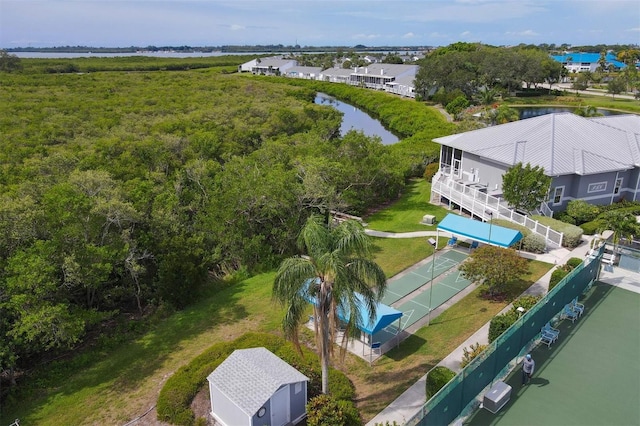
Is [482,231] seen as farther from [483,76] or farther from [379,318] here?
[483,76]

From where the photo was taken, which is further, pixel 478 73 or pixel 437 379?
pixel 478 73

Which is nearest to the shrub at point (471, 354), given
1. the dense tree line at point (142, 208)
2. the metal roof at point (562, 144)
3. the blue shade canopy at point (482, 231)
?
the blue shade canopy at point (482, 231)

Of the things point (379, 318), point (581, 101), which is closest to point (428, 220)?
point (379, 318)

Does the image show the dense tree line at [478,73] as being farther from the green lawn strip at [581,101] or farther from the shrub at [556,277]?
the shrub at [556,277]

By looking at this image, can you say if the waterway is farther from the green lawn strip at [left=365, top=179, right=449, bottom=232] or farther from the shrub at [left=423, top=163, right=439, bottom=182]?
the green lawn strip at [left=365, top=179, right=449, bottom=232]

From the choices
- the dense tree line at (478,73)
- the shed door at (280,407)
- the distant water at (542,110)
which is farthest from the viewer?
the dense tree line at (478,73)

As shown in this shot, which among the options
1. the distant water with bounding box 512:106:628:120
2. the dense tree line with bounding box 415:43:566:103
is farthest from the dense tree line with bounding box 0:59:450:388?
the dense tree line with bounding box 415:43:566:103
